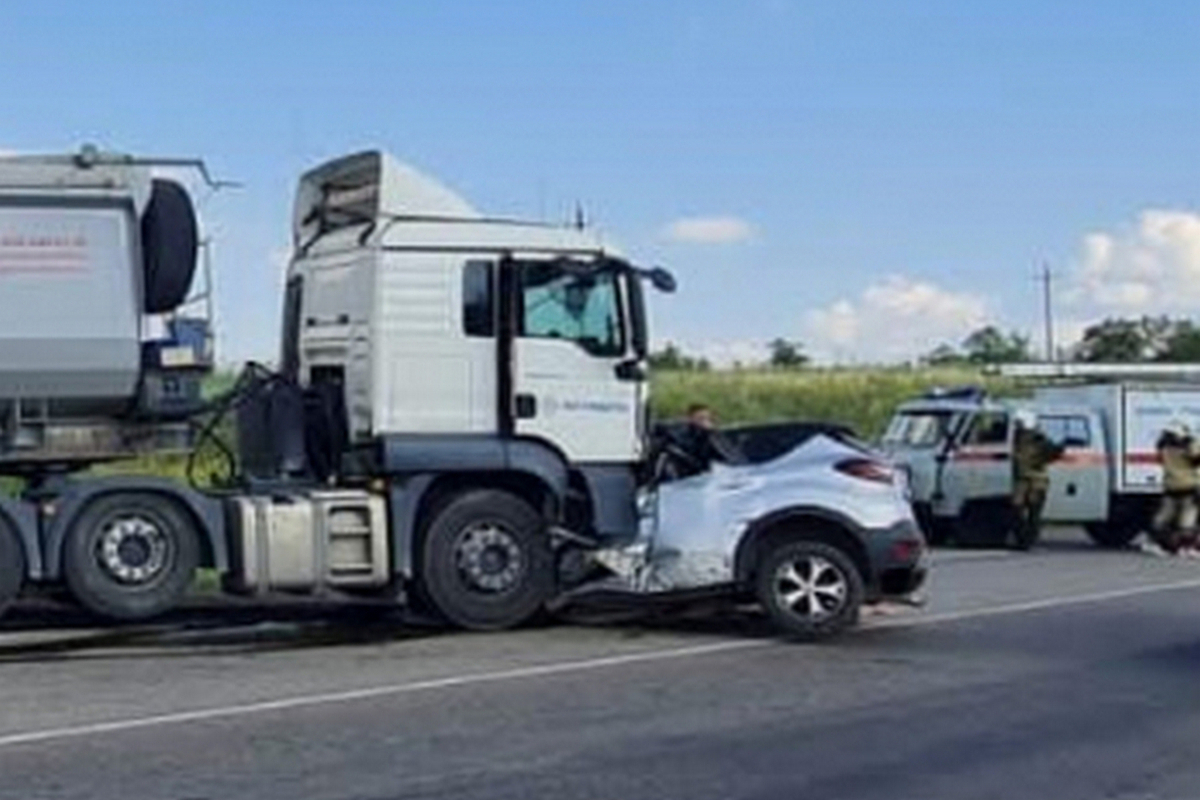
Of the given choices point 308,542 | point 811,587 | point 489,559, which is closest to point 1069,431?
point 811,587

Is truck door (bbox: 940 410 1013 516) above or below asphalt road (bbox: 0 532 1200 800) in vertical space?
above

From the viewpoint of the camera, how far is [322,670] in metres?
15.1

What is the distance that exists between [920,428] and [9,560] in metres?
18.2

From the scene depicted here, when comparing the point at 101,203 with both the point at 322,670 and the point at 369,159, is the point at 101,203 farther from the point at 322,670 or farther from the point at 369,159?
the point at 322,670

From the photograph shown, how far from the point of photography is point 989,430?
31.3 m

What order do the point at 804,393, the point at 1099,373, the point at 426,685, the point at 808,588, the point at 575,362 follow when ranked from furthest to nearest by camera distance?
the point at 804,393
the point at 1099,373
the point at 575,362
the point at 808,588
the point at 426,685

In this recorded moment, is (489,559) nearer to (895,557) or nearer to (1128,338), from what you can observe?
(895,557)

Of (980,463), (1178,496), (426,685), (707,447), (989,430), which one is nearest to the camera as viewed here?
(426,685)

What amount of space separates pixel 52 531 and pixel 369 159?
3806mm

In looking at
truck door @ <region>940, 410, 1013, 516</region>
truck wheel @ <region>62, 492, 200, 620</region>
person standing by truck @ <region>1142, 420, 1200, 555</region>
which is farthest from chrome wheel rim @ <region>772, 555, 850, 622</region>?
truck door @ <region>940, 410, 1013, 516</region>

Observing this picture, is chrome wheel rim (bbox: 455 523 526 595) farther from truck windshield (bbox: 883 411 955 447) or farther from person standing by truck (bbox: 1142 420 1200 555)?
truck windshield (bbox: 883 411 955 447)

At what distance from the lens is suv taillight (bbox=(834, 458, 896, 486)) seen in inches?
686

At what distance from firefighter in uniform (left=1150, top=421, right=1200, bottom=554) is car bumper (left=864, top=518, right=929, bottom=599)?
1255 centimetres

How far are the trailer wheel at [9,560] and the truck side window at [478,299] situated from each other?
11.9 feet
